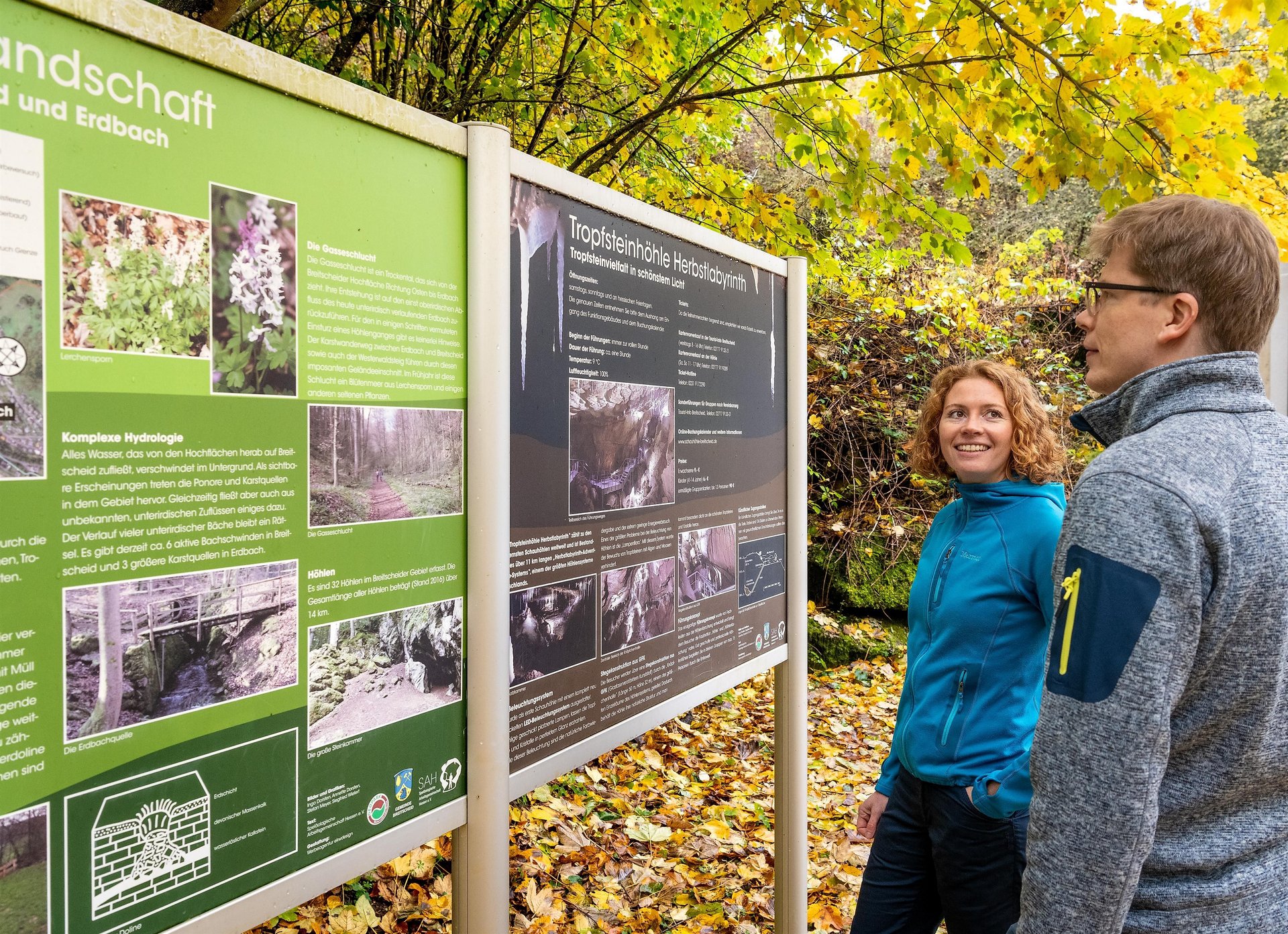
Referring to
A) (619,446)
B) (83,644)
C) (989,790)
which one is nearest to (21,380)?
(83,644)

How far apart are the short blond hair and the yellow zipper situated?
0.49 meters

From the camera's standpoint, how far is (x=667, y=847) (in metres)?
4.31

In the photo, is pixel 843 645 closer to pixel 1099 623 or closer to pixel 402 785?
pixel 402 785

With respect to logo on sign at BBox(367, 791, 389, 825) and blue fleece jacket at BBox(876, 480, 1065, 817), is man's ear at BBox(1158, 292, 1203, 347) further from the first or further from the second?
logo on sign at BBox(367, 791, 389, 825)

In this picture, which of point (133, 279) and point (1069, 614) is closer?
point (133, 279)

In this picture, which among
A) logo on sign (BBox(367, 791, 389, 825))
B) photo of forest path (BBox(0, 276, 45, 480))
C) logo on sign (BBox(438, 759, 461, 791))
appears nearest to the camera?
photo of forest path (BBox(0, 276, 45, 480))

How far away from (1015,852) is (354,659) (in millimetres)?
1689

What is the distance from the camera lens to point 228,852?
1.36 meters

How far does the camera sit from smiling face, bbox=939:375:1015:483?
2.57 metres

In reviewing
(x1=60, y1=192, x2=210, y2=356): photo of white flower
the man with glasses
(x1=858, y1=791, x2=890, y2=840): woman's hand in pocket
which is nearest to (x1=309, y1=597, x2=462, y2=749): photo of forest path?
(x1=60, y1=192, x2=210, y2=356): photo of white flower

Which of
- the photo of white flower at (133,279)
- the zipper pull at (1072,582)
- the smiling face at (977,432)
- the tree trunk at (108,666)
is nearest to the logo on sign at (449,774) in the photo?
the tree trunk at (108,666)

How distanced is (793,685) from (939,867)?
0.91m

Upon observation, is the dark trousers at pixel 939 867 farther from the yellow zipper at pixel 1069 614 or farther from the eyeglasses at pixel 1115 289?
the eyeglasses at pixel 1115 289

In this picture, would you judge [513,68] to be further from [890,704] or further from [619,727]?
[890,704]
